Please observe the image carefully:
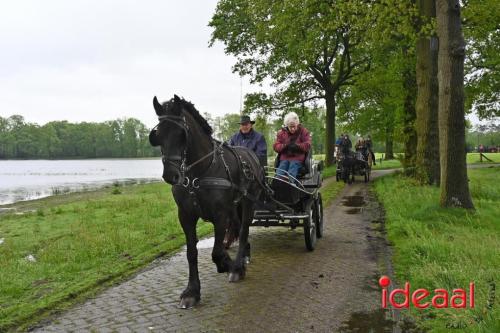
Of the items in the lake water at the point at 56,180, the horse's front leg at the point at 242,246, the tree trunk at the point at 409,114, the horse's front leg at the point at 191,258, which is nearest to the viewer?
the horse's front leg at the point at 191,258

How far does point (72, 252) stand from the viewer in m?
9.18

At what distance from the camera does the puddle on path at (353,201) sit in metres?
14.0

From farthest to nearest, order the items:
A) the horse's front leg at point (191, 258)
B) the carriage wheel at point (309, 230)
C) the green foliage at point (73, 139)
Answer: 1. the green foliage at point (73, 139)
2. the carriage wheel at point (309, 230)
3. the horse's front leg at point (191, 258)

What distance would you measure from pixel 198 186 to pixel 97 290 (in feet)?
7.58

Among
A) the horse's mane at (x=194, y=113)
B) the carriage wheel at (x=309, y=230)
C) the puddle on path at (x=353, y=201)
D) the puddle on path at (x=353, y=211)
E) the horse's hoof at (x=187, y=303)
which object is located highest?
the horse's mane at (x=194, y=113)

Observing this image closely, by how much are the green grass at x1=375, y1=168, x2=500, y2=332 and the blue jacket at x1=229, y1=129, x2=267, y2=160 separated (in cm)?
304

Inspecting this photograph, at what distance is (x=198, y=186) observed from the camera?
526 centimetres

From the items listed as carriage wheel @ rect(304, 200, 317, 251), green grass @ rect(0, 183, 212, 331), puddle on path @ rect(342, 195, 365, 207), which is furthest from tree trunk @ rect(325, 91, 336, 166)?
carriage wheel @ rect(304, 200, 317, 251)

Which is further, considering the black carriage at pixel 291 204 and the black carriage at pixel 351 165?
the black carriage at pixel 351 165

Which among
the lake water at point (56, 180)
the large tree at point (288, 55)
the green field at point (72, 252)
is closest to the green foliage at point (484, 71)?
the large tree at point (288, 55)

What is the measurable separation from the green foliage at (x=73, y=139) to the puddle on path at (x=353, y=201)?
105531 millimetres

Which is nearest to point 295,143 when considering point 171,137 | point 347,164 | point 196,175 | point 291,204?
point 291,204

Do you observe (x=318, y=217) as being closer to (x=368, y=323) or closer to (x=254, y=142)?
(x=254, y=142)

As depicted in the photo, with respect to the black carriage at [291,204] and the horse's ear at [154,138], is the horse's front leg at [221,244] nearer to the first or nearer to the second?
the horse's ear at [154,138]
